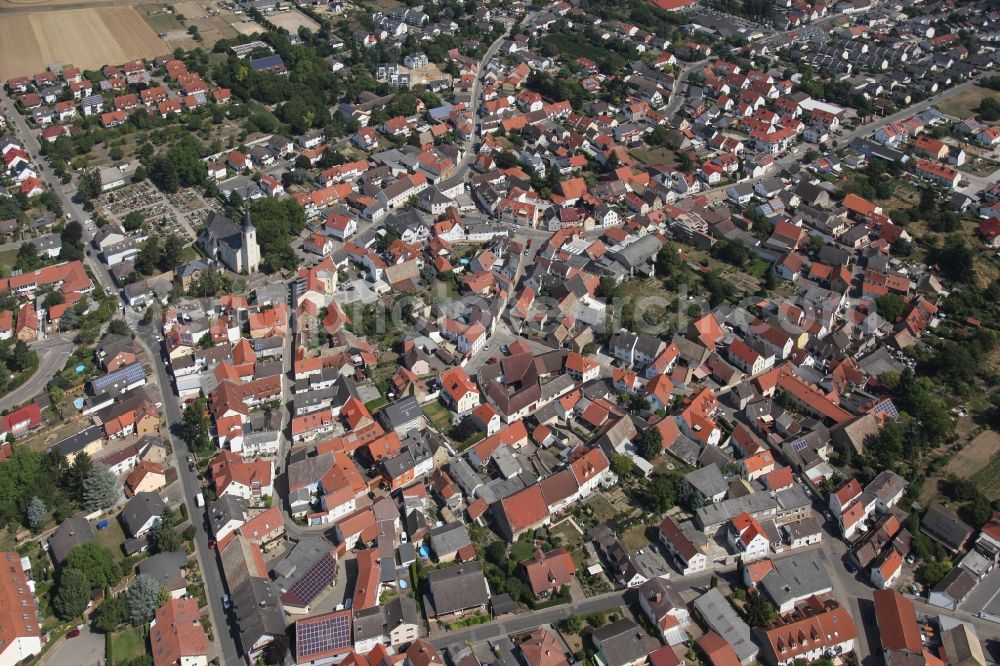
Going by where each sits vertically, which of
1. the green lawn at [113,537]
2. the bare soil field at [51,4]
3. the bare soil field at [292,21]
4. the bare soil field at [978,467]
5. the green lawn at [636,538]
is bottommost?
the green lawn at [113,537]

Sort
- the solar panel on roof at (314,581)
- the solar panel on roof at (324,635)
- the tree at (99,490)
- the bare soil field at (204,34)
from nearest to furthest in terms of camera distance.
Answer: the solar panel on roof at (324,635) < the solar panel on roof at (314,581) < the tree at (99,490) < the bare soil field at (204,34)

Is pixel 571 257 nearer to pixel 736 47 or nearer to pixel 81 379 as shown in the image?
pixel 81 379

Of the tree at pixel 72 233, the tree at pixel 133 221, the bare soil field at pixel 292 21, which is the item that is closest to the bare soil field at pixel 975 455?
the tree at pixel 133 221

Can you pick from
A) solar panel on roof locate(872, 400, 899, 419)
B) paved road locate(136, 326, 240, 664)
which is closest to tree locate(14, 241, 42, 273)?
paved road locate(136, 326, 240, 664)

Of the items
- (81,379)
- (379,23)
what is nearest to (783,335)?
(81,379)

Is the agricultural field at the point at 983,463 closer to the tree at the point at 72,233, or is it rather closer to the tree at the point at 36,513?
the tree at the point at 36,513

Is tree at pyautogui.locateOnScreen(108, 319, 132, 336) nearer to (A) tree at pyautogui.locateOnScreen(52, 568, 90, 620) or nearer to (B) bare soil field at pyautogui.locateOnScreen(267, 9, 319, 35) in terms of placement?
(A) tree at pyautogui.locateOnScreen(52, 568, 90, 620)
